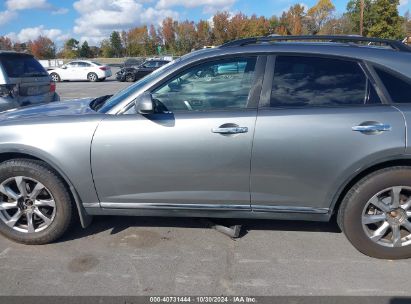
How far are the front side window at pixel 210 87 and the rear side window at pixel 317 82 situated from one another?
25 cm

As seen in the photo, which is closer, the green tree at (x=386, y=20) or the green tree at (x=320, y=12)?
the green tree at (x=386, y=20)

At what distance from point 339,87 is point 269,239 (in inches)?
58.3

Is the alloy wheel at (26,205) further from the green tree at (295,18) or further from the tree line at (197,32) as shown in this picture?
the green tree at (295,18)

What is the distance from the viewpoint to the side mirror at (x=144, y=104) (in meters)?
2.99

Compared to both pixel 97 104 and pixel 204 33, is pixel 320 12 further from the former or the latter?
pixel 97 104

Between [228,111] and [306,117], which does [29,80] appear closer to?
[228,111]

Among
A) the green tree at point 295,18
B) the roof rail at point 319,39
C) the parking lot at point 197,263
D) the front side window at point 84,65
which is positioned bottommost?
the parking lot at point 197,263

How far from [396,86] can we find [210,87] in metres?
1.46

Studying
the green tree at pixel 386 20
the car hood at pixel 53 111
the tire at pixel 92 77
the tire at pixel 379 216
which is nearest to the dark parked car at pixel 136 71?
the tire at pixel 92 77

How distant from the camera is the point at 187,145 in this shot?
10.1 ft

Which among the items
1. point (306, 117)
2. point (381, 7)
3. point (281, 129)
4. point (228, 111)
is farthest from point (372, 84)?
point (381, 7)

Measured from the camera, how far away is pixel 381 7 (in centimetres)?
5006

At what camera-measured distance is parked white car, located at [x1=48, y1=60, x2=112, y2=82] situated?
93.6ft

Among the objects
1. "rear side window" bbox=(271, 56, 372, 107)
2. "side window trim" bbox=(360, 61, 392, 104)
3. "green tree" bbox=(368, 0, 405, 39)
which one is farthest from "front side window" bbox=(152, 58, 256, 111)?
"green tree" bbox=(368, 0, 405, 39)
